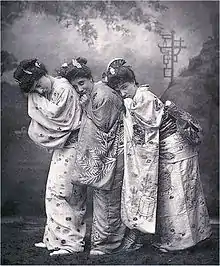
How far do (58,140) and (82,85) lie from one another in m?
0.29

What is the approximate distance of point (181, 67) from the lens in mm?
3867

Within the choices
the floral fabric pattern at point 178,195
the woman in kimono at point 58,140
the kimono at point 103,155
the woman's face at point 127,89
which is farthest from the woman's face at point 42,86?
the floral fabric pattern at point 178,195

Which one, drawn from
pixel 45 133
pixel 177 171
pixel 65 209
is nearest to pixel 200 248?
pixel 177 171

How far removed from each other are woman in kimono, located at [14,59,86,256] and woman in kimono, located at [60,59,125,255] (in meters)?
0.05

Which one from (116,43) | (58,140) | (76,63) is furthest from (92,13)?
(58,140)

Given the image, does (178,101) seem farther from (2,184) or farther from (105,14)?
(2,184)

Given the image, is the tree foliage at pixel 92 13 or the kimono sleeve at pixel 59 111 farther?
the tree foliage at pixel 92 13

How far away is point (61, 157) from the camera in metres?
3.70

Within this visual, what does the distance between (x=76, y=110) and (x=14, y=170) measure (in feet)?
1.79

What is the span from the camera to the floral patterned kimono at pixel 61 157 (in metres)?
3.64

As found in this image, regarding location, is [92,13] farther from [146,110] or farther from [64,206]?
[64,206]

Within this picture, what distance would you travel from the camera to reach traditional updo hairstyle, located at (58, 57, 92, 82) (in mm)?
3688

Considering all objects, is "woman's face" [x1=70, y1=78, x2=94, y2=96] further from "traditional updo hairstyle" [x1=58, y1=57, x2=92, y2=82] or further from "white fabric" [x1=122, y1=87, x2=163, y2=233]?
"white fabric" [x1=122, y1=87, x2=163, y2=233]

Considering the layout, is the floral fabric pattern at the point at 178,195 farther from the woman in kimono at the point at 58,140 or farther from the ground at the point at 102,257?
the woman in kimono at the point at 58,140
